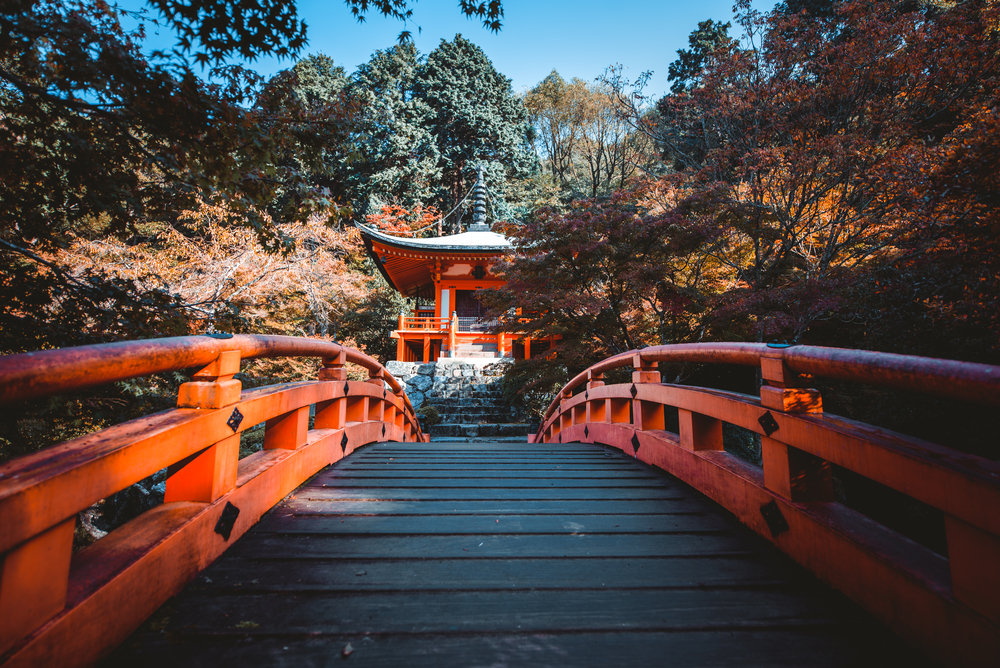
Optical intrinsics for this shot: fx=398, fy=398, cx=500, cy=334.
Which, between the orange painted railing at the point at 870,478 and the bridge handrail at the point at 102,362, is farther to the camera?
the orange painted railing at the point at 870,478

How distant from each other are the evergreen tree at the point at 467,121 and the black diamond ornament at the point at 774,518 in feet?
67.6

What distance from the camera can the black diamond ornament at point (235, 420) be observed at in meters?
1.48

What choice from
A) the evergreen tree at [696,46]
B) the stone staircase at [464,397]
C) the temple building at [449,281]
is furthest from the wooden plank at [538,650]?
the evergreen tree at [696,46]

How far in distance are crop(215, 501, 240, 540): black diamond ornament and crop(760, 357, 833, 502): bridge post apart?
193 centimetres

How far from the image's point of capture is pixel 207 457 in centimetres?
140

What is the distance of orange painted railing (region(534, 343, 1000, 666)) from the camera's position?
2.93 ft

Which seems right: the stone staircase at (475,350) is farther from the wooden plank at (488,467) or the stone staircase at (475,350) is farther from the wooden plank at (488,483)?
the wooden plank at (488,483)

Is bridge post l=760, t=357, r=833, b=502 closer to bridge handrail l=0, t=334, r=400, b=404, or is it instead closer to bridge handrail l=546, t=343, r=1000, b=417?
bridge handrail l=546, t=343, r=1000, b=417

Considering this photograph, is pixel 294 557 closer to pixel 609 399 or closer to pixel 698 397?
pixel 698 397

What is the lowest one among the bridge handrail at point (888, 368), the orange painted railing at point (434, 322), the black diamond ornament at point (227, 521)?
the black diamond ornament at point (227, 521)

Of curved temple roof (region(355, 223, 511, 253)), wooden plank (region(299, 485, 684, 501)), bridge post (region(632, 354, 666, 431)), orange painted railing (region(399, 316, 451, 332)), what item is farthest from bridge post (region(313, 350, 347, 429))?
orange painted railing (region(399, 316, 451, 332))

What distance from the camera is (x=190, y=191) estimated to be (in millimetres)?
2973

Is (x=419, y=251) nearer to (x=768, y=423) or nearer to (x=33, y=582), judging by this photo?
(x=768, y=423)

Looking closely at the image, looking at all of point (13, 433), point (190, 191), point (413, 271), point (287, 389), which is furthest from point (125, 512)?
point (413, 271)
